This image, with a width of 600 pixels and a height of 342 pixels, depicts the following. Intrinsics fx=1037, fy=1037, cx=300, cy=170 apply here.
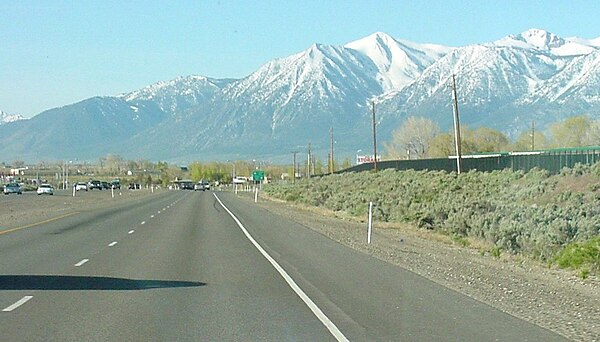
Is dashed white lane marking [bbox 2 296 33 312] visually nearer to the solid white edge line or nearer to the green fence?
the solid white edge line

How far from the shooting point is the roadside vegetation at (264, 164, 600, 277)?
106ft

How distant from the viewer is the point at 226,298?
1647 centimetres

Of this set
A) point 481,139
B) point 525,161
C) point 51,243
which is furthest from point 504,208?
point 481,139

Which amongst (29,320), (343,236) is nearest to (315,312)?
(29,320)

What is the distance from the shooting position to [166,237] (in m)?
33.8

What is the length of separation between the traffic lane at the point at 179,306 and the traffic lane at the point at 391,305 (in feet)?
1.81

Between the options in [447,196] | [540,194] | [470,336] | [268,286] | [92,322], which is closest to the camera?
[470,336]

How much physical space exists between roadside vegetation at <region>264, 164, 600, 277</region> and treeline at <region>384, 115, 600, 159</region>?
54138 mm

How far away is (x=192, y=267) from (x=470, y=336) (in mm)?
10392

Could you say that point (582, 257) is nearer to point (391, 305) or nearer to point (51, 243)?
point (391, 305)

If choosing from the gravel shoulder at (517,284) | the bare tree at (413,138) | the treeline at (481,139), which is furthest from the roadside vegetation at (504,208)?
the bare tree at (413,138)

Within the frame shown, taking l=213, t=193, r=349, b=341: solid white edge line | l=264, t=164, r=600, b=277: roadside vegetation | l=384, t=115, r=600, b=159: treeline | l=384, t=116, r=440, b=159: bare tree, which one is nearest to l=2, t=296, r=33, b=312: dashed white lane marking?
l=213, t=193, r=349, b=341: solid white edge line

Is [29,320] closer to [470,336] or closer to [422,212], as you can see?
[470,336]

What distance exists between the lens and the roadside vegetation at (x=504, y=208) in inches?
1271
